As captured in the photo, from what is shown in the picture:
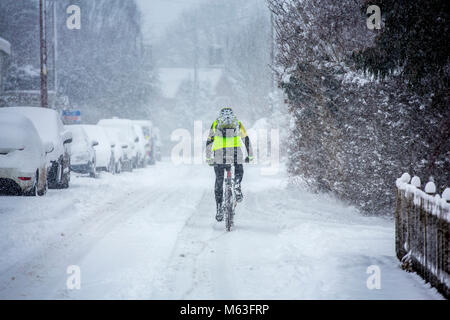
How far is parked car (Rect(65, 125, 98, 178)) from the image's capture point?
18953 millimetres

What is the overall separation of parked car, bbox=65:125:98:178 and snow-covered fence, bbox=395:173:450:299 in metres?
13.9

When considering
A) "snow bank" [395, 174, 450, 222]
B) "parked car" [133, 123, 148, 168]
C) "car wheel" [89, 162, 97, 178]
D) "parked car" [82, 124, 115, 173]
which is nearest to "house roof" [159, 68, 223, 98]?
"parked car" [133, 123, 148, 168]

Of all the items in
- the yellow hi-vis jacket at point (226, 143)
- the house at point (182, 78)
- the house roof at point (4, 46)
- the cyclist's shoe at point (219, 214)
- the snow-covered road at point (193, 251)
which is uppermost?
the house at point (182, 78)

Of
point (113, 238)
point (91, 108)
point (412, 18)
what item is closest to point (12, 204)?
point (113, 238)

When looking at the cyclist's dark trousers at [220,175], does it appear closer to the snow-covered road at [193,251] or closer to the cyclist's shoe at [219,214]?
the cyclist's shoe at [219,214]

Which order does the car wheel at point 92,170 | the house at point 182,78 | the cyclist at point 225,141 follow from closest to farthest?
1. the cyclist at point 225,141
2. the car wheel at point 92,170
3. the house at point 182,78

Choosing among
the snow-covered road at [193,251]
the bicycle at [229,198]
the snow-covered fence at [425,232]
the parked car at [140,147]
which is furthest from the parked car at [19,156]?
the parked car at [140,147]

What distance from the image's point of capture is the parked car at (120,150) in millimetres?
23359

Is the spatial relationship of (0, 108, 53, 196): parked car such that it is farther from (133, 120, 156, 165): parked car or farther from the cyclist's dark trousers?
(133, 120, 156, 165): parked car

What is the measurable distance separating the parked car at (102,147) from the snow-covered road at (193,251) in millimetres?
7804

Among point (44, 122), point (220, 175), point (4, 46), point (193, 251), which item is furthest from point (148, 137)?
point (193, 251)

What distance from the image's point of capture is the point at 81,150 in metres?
19.0

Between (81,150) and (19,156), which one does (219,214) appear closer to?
(19,156)

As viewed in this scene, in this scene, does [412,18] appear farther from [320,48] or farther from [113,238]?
[113,238]
